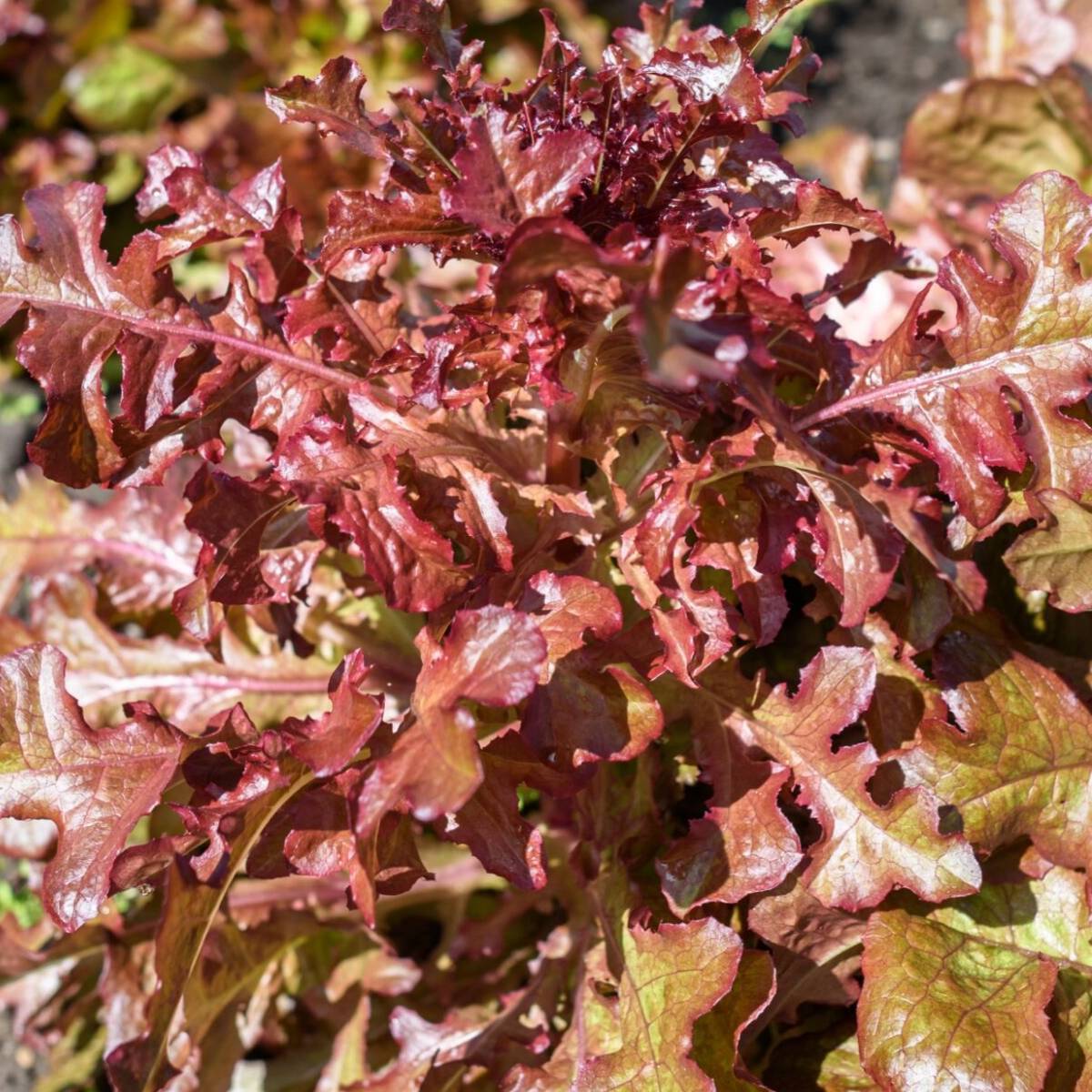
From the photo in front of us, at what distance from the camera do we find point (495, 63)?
351 cm

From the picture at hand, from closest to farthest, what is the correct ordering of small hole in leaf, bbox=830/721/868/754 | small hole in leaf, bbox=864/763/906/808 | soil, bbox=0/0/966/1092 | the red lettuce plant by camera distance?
1. the red lettuce plant
2. small hole in leaf, bbox=864/763/906/808
3. small hole in leaf, bbox=830/721/868/754
4. soil, bbox=0/0/966/1092

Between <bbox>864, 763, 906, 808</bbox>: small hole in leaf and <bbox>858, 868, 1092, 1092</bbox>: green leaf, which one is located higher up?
<bbox>864, 763, 906, 808</bbox>: small hole in leaf

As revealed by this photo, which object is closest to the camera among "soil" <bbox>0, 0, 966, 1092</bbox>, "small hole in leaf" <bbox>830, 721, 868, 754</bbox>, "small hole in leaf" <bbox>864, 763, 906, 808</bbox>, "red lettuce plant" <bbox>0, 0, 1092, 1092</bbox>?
"red lettuce plant" <bbox>0, 0, 1092, 1092</bbox>

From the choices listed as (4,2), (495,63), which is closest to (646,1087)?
(495,63)

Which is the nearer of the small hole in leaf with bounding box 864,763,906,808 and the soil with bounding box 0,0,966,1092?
the small hole in leaf with bounding box 864,763,906,808

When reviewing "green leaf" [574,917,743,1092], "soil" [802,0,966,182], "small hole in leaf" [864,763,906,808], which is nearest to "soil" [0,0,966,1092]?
"soil" [802,0,966,182]

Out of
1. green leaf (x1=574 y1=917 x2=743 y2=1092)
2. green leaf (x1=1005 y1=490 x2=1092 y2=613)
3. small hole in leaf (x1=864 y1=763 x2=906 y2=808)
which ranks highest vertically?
green leaf (x1=1005 y1=490 x2=1092 y2=613)

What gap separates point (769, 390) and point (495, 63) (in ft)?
8.80

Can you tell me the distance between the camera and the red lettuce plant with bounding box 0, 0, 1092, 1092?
4.20ft

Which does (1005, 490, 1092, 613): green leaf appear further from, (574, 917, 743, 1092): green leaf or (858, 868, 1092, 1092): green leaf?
(574, 917, 743, 1092): green leaf

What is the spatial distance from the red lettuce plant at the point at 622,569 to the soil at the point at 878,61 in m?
2.05

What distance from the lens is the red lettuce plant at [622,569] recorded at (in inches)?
50.4

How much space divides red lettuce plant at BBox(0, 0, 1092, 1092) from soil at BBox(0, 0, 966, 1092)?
2055 mm

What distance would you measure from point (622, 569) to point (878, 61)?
Result: 9.11 feet
